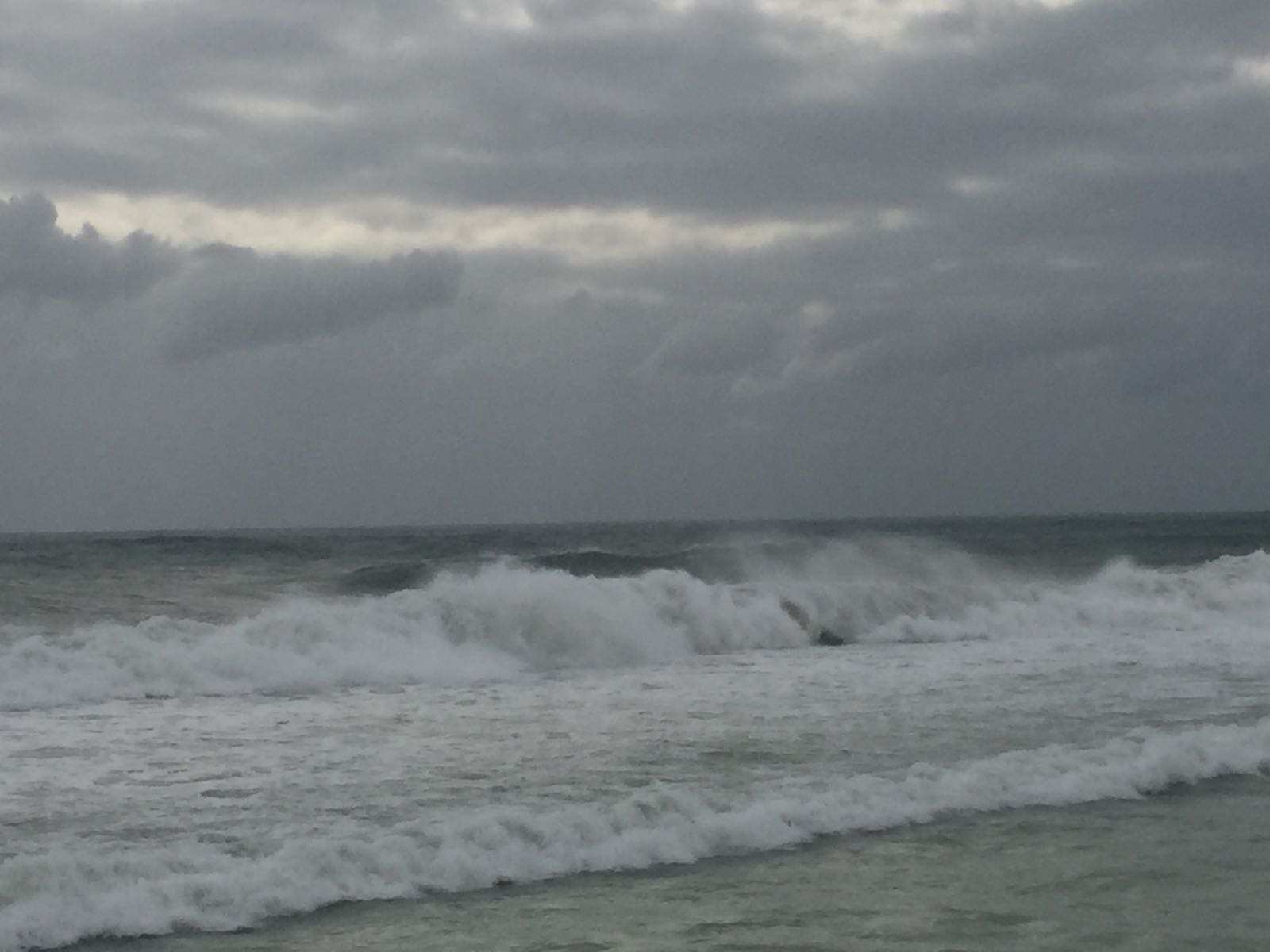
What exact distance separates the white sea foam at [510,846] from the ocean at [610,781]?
0.09 feet

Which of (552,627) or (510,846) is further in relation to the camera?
(552,627)

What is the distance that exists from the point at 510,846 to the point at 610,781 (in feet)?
7.42

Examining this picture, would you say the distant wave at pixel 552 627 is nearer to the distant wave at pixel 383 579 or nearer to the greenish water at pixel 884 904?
the greenish water at pixel 884 904

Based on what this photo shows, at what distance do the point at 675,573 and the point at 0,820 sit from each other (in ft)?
63.4

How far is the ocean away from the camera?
335 inches

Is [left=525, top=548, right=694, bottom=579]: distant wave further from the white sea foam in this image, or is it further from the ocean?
the white sea foam

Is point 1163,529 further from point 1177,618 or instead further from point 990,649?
point 990,649

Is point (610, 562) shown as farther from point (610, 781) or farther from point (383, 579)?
point (610, 781)

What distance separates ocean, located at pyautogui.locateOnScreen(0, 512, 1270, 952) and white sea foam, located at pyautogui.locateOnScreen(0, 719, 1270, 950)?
0.09 ft

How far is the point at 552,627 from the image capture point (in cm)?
2378

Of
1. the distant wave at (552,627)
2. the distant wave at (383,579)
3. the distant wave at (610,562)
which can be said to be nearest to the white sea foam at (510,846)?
the distant wave at (552,627)

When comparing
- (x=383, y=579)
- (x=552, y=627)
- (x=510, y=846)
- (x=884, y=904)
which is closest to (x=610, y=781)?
(x=510, y=846)

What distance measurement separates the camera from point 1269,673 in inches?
806

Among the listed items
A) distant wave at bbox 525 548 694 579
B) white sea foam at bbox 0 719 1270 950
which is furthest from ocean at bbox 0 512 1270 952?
distant wave at bbox 525 548 694 579
